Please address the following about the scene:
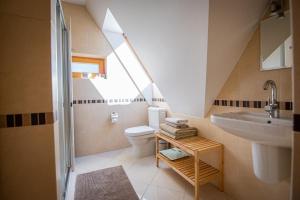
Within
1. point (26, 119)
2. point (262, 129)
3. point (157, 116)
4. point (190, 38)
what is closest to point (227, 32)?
point (190, 38)

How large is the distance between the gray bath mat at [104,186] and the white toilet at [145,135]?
45 centimetres

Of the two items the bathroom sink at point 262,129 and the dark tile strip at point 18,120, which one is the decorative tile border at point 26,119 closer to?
the dark tile strip at point 18,120

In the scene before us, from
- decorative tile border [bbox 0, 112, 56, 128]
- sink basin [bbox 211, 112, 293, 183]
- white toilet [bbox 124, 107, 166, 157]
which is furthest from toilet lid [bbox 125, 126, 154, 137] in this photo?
decorative tile border [bbox 0, 112, 56, 128]

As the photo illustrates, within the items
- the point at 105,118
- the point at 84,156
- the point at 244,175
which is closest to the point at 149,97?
the point at 105,118

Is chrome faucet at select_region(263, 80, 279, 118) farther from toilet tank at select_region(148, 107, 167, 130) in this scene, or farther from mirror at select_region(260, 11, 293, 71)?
toilet tank at select_region(148, 107, 167, 130)

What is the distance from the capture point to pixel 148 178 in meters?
1.91

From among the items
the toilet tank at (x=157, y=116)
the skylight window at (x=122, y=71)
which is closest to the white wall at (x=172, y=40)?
the toilet tank at (x=157, y=116)

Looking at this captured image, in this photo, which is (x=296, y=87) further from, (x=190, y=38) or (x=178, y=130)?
(x=178, y=130)

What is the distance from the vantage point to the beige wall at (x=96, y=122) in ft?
8.26

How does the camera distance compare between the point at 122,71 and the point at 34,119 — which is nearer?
the point at 34,119

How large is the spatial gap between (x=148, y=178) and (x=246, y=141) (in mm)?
1165

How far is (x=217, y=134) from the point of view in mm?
1739

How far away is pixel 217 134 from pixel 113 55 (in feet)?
6.78

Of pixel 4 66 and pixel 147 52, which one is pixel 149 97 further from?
pixel 4 66
